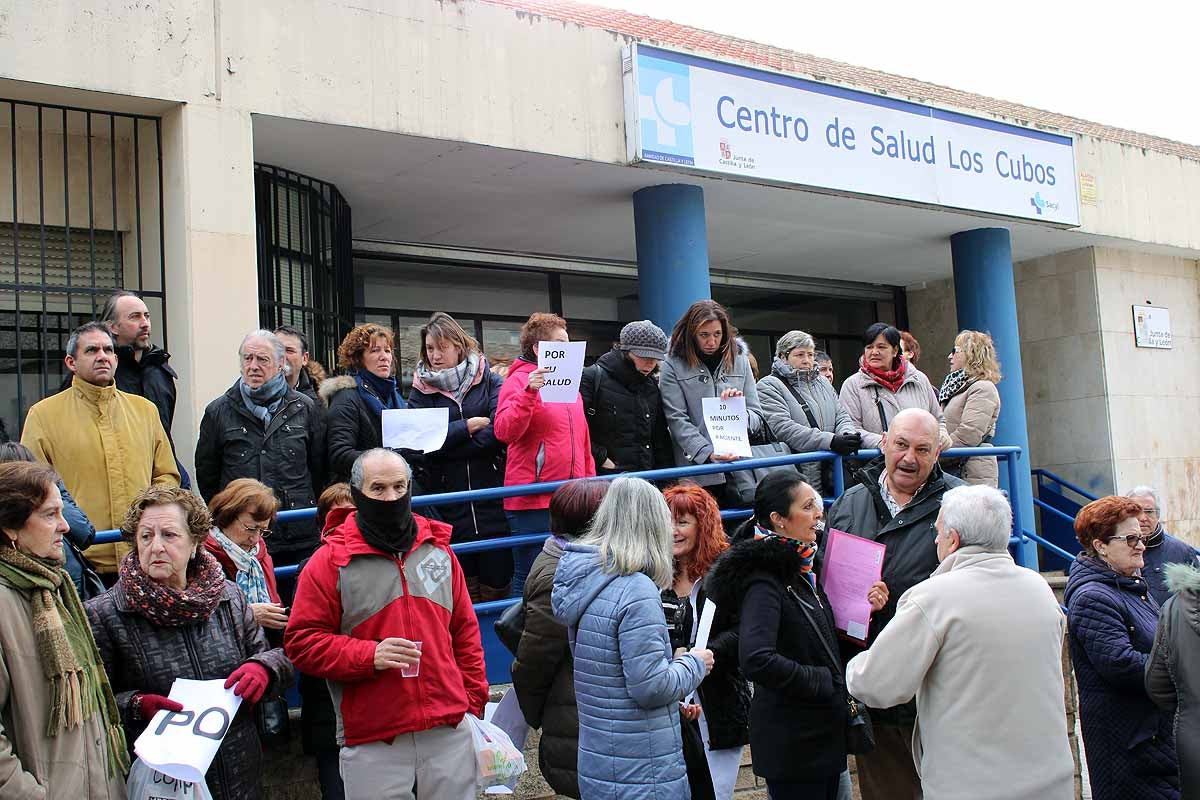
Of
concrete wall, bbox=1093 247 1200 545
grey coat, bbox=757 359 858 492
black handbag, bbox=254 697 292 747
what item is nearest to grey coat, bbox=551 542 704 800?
black handbag, bbox=254 697 292 747

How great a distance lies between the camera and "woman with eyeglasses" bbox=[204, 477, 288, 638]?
4.76m

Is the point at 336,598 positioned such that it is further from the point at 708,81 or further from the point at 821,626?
the point at 708,81

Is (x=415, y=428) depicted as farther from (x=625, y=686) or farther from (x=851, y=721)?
(x=851, y=721)

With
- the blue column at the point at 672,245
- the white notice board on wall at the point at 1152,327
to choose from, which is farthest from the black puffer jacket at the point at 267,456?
the white notice board on wall at the point at 1152,327

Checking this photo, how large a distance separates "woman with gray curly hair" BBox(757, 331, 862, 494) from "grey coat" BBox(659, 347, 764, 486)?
15.2 inches

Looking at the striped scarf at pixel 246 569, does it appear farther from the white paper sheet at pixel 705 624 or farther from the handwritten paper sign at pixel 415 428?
the white paper sheet at pixel 705 624

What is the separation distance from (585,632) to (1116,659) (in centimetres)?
265

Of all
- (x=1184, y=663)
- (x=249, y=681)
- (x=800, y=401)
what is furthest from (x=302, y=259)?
(x=1184, y=663)

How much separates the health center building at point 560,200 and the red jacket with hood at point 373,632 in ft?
11.4

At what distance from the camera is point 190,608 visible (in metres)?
3.99

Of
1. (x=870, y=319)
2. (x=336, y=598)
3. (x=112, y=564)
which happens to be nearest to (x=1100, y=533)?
(x=336, y=598)

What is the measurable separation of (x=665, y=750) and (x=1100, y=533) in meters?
2.71

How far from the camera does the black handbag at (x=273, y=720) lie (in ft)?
15.6

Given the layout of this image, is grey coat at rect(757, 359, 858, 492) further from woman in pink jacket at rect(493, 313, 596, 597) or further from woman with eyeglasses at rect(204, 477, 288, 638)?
woman with eyeglasses at rect(204, 477, 288, 638)
